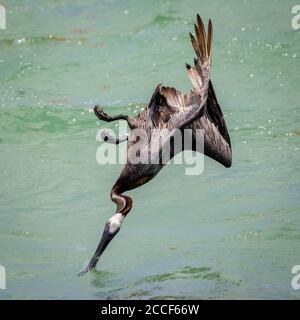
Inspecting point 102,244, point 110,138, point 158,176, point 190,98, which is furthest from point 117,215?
point 158,176

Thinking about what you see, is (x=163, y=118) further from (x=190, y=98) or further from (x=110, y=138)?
(x=110, y=138)

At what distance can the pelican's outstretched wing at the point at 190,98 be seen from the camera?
8672 millimetres

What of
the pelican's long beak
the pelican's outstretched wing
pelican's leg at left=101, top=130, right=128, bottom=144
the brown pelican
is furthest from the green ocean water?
the pelican's outstretched wing

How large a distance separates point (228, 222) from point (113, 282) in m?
1.76

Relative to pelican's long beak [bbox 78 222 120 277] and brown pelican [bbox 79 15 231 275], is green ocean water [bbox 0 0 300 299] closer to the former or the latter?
pelican's long beak [bbox 78 222 120 277]

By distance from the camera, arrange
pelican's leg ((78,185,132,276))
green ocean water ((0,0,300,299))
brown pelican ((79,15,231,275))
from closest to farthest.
Result: brown pelican ((79,15,231,275))
pelican's leg ((78,185,132,276))
green ocean water ((0,0,300,299))

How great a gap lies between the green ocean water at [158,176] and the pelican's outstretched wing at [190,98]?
57.3 inches

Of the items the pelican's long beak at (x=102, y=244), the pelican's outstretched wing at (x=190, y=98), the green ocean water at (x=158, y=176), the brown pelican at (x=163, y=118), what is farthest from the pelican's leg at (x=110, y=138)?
the green ocean water at (x=158, y=176)

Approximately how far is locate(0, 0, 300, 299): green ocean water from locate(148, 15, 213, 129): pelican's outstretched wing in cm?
146

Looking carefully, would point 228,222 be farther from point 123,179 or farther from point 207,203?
point 123,179

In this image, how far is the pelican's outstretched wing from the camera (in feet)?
28.5

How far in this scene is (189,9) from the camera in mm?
14977

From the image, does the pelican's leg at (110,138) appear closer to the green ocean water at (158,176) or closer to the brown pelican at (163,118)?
the brown pelican at (163,118)

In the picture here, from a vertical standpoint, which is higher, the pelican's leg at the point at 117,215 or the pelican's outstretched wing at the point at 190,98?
the pelican's outstretched wing at the point at 190,98
